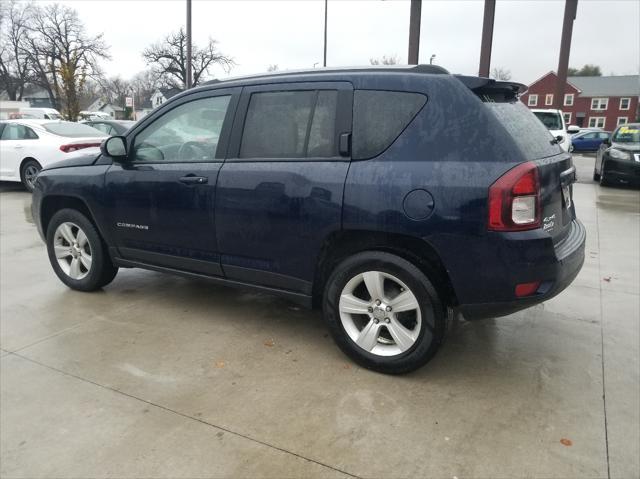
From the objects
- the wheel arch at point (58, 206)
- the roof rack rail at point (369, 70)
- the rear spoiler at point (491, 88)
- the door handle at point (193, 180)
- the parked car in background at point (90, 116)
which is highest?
the parked car in background at point (90, 116)

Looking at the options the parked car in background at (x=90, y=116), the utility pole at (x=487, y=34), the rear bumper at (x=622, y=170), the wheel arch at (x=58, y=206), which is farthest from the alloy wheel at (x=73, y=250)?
the parked car in background at (x=90, y=116)

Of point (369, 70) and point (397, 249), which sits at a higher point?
point (369, 70)

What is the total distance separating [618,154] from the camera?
1222 centimetres

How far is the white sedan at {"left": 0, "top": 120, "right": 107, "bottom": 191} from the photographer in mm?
10188

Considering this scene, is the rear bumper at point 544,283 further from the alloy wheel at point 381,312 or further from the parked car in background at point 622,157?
the parked car in background at point 622,157

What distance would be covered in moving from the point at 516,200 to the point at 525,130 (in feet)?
1.92

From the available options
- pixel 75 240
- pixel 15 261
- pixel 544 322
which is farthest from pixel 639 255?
pixel 15 261

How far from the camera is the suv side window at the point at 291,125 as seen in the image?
3.17 meters

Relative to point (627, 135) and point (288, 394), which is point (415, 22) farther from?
point (288, 394)

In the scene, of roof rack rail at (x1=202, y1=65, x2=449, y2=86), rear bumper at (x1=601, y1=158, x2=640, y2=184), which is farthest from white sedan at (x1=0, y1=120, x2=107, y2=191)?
rear bumper at (x1=601, y1=158, x2=640, y2=184)

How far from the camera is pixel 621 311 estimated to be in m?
4.16

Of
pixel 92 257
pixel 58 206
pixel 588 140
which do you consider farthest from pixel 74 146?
pixel 588 140

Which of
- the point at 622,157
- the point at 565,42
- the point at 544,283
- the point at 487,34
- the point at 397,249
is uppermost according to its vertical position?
the point at 565,42

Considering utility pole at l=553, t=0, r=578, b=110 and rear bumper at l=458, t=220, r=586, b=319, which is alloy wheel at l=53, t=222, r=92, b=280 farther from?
utility pole at l=553, t=0, r=578, b=110
